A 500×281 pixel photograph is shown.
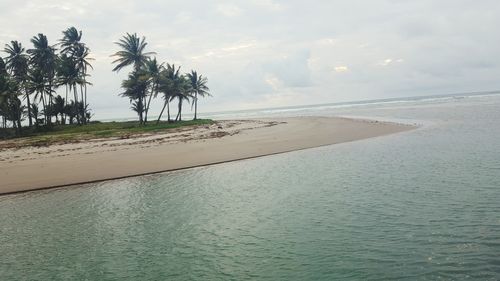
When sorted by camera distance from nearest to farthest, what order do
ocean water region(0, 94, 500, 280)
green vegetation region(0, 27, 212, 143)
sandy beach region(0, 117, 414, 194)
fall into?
1. ocean water region(0, 94, 500, 280)
2. sandy beach region(0, 117, 414, 194)
3. green vegetation region(0, 27, 212, 143)

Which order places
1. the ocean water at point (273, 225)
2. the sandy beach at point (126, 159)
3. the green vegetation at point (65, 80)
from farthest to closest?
the green vegetation at point (65, 80)
the sandy beach at point (126, 159)
the ocean water at point (273, 225)

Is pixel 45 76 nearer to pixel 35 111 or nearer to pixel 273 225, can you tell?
pixel 35 111

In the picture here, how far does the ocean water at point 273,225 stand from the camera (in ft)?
29.1

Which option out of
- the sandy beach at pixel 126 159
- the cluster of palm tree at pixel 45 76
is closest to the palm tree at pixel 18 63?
the cluster of palm tree at pixel 45 76

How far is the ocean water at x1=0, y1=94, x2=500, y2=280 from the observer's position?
29.1 feet

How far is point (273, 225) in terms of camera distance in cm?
1220

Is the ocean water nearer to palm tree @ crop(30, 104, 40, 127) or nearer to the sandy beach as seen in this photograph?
the sandy beach

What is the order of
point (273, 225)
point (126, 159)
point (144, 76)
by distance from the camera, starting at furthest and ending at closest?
point (144, 76), point (126, 159), point (273, 225)

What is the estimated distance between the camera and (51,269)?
984 centimetres

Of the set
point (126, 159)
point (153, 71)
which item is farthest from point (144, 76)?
point (126, 159)

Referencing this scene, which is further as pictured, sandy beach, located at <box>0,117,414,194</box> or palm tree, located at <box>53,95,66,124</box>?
palm tree, located at <box>53,95,66,124</box>

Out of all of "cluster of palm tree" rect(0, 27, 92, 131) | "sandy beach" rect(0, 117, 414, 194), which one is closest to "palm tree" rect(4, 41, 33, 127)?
"cluster of palm tree" rect(0, 27, 92, 131)

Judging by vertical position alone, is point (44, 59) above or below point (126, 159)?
above

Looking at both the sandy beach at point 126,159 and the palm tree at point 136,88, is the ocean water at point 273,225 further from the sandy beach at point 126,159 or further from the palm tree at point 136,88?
the palm tree at point 136,88
